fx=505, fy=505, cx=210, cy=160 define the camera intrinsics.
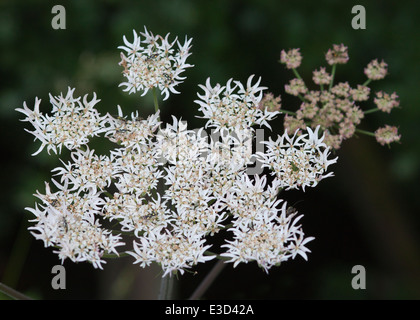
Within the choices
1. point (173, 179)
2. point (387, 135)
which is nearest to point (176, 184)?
point (173, 179)

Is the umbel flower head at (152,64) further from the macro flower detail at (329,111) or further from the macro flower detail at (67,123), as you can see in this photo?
the macro flower detail at (329,111)

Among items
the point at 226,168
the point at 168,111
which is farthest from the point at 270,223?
the point at 168,111

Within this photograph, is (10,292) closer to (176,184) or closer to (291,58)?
(176,184)

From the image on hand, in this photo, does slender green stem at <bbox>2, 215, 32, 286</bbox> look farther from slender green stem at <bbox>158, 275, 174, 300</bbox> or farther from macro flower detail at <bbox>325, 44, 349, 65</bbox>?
macro flower detail at <bbox>325, 44, 349, 65</bbox>

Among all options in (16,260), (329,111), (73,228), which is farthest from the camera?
(16,260)

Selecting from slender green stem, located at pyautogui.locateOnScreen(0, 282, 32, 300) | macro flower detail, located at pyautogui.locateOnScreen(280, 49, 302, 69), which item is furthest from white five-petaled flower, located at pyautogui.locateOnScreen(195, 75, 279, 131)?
slender green stem, located at pyautogui.locateOnScreen(0, 282, 32, 300)

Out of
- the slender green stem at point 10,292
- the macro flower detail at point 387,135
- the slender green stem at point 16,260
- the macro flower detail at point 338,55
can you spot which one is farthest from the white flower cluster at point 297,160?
the slender green stem at point 16,260

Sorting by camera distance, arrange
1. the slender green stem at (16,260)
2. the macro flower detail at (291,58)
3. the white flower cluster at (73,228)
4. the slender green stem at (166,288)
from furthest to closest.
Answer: the slender green stem at (16,260) → the macro flower detail at (291,58) → the slender green stem at (166,288) → the white flower cluster at (73,228)
